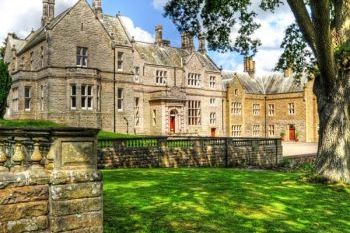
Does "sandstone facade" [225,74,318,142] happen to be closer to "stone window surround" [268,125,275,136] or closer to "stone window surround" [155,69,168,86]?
"stone window surround" [268,125,275,136]

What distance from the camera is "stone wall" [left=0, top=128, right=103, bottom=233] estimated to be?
582cm

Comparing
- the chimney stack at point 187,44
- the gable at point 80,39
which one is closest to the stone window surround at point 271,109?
the chimney stack at point 187,44

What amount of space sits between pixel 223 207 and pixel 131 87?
29.9m

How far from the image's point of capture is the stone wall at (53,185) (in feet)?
19.1

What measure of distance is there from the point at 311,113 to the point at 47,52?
35.7m

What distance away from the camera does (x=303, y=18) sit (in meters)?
11.5

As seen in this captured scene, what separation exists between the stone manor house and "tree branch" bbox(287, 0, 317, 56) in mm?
24268

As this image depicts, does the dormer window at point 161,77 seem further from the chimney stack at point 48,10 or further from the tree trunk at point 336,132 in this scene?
the tree trunk at point 336,132

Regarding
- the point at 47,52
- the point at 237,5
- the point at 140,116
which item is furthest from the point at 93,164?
the point at 140,116

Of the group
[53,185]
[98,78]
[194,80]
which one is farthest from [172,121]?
[53,185]

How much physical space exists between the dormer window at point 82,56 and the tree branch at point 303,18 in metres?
26.1

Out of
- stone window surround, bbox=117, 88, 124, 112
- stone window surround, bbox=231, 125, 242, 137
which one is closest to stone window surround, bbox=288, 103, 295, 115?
stone window surround, bbox=231, 125, 242, 137

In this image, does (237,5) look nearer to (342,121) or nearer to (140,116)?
(342,121)

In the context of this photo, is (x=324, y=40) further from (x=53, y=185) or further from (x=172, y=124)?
(x=172, y=124)
